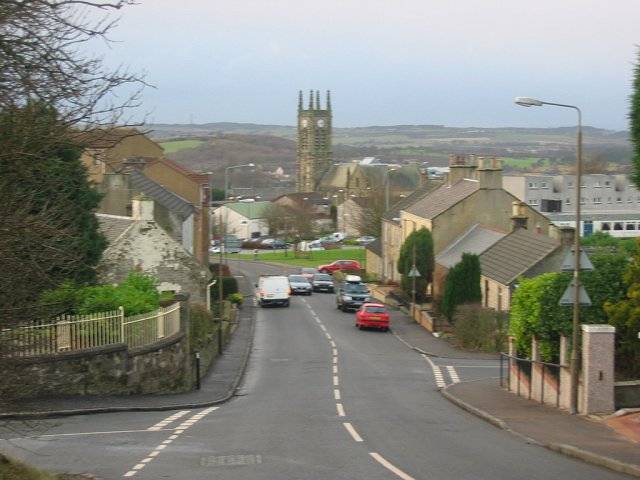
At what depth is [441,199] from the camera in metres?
65.4

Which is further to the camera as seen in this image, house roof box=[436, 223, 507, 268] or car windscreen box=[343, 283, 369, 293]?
car windscreen box=[343, 283, 369, 293]

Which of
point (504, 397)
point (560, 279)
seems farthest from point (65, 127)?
point (504, 397)

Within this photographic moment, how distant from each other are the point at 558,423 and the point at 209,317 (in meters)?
19.1

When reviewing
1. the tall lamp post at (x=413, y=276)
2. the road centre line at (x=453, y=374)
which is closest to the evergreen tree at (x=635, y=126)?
the road centre line at (x=453, y=374)

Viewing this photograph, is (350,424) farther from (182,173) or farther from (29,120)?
(182,173)

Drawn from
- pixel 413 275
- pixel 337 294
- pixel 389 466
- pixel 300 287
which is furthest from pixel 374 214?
pixel 389 466

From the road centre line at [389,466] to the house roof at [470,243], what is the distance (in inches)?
1484

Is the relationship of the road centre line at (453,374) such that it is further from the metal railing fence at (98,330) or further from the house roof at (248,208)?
the house roof at (248,208)

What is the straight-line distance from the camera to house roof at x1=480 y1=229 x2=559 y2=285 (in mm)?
43875

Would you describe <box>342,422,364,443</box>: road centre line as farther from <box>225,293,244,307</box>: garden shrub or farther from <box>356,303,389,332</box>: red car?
<box>225,293,244,307</box>: garden shrub

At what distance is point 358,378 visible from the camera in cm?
3212

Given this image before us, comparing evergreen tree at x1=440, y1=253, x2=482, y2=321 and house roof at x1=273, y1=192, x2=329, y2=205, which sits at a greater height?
house roof at x1=273, y1=192, x2=329, y2=205

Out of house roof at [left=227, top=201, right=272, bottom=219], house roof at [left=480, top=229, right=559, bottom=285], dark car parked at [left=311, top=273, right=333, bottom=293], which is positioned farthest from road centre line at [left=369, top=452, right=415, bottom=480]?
house roof at [left=227, top=201, right=272, bottom=219]

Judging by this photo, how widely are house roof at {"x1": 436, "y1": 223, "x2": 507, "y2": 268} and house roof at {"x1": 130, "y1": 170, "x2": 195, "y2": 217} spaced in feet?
52.8
